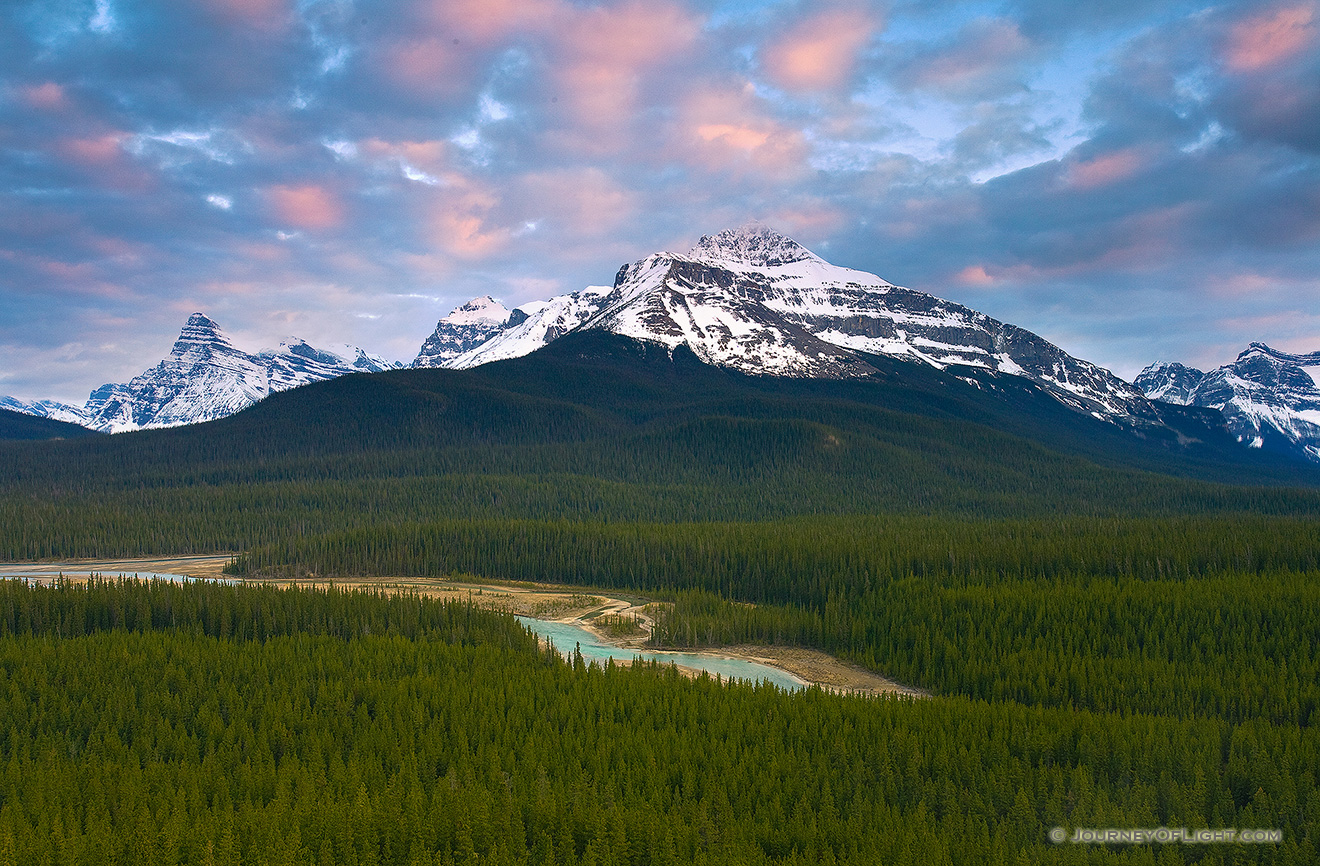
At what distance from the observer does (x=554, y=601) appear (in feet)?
409

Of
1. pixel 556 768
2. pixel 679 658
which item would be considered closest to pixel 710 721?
pixel 556 768

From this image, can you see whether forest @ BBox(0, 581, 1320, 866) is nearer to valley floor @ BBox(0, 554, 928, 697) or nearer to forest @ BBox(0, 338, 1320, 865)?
forest @ BBox(0, 338, 1320, 865)

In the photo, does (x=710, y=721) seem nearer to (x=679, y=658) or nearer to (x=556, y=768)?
(x=556, y=768)

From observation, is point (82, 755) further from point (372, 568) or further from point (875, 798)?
point (372, 568)

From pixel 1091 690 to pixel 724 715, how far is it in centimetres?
3334

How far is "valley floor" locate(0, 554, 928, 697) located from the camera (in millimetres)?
90438

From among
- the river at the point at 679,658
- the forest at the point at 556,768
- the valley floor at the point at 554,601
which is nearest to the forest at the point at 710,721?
the forest at the point at 556,768

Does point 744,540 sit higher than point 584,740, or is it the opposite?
point 744,540

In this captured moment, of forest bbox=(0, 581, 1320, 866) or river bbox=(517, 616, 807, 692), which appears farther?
river bbox=(517, 616, 807, 692)

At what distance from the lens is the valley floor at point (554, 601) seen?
3561 inches

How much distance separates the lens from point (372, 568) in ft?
497

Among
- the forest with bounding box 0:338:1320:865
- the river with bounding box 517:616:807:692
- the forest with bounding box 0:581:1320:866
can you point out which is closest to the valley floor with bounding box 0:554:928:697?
the river with bounding box 517:616:807:692

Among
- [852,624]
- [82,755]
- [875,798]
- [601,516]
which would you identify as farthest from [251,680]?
[601,516]

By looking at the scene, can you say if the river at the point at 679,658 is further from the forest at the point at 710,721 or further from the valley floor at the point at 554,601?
the forest at the point at 710,721
